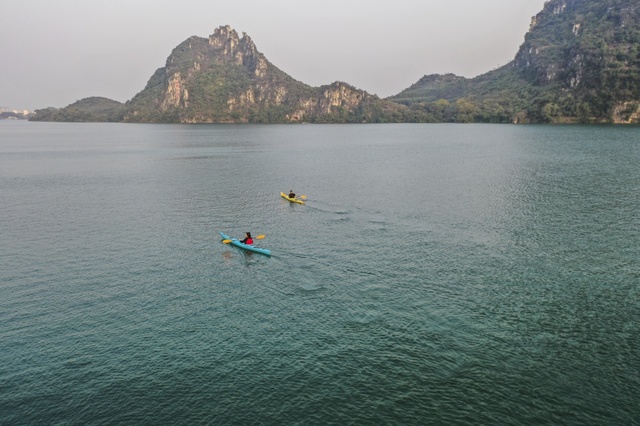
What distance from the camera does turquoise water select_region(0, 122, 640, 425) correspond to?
3039 centimetres

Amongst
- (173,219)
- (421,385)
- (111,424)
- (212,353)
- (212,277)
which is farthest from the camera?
(173,219)

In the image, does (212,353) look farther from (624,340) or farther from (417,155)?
(417,155)

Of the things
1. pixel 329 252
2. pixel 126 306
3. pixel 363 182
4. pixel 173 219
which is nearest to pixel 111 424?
pixel 126 306

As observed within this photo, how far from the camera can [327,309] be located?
43531mm

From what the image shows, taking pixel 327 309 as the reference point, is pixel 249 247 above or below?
above

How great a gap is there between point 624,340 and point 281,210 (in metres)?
59.9

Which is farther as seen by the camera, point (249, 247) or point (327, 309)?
point (249, 247)

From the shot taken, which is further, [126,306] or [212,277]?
[212,277]

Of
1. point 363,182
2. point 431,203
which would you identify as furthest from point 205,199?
point 431,203

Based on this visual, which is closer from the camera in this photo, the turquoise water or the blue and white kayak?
the turquoise water

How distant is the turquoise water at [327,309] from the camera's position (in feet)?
99.7

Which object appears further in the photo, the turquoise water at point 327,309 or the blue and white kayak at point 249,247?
the blue and white kayak at point 249,247

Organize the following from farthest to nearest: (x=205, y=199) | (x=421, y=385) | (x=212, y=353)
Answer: (x=205, y=199) < (x=212, y=353) < (x=421, y=385)

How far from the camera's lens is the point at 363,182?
11131 centimetres
